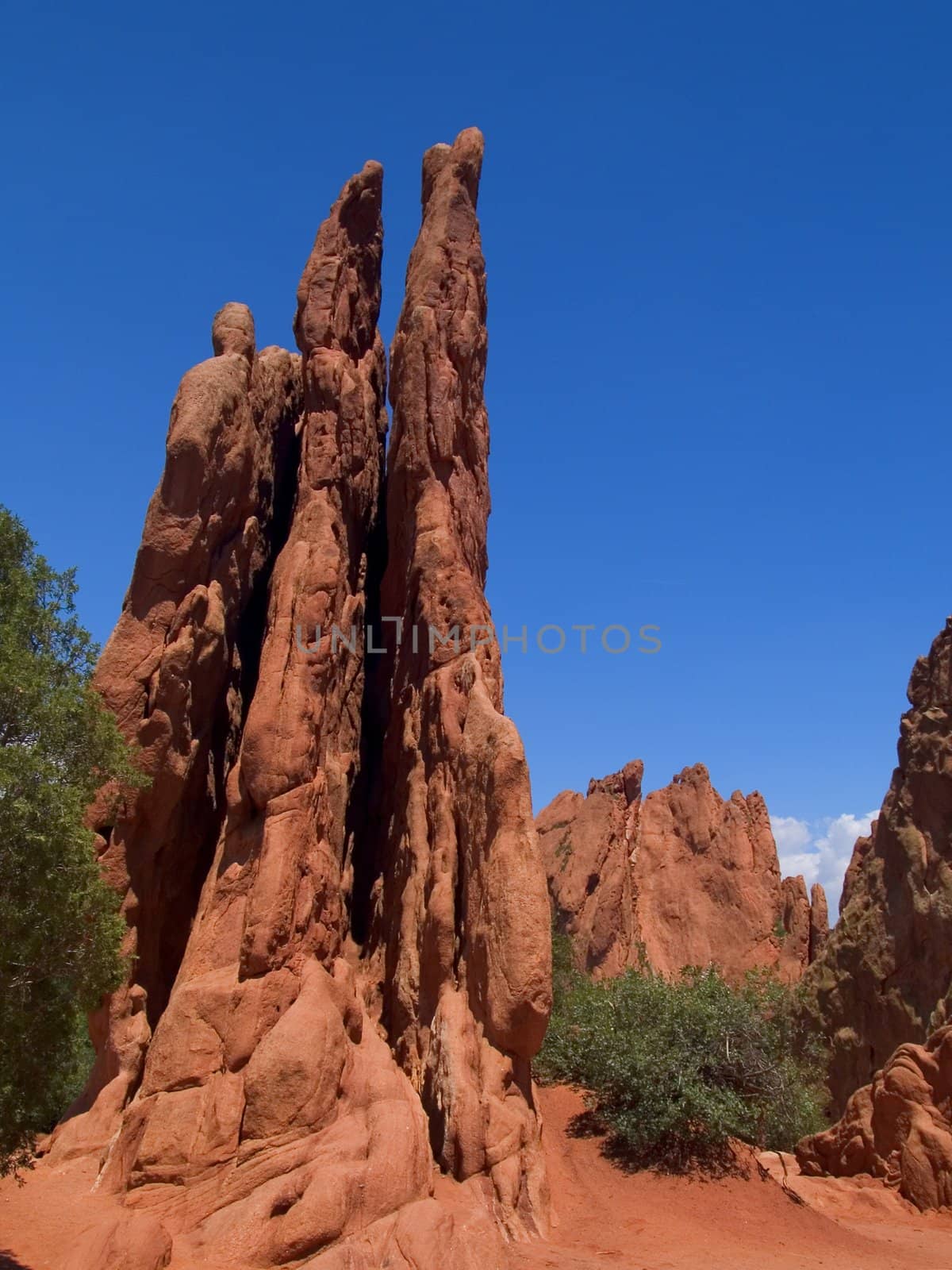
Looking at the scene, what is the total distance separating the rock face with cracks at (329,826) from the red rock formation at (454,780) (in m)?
0.05

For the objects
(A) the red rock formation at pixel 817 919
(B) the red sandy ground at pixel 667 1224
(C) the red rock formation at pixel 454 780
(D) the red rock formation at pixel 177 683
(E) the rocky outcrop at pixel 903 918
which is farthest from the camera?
(A) the red rock formation at pixel 817 919

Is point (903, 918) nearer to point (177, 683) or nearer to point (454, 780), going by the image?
point (454, 780)

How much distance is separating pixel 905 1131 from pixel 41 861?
14.8 metres

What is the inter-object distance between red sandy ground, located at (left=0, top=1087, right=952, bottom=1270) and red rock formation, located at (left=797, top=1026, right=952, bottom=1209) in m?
0.50

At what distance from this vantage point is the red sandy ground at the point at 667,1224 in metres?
11.7

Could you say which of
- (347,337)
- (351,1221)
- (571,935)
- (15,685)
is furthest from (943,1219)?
(571,935)

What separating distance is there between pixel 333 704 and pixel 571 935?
32354 mm

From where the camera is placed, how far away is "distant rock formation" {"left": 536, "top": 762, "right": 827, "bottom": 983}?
155 ft

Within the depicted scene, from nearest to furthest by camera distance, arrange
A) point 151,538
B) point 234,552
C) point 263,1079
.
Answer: point 263,1079 → point 151,538 → point 234,552

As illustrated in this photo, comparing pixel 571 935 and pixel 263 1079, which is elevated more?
pixel 571 935

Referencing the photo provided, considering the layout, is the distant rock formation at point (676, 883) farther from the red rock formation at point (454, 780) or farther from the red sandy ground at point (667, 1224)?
the red rock formation at point (454, 780)

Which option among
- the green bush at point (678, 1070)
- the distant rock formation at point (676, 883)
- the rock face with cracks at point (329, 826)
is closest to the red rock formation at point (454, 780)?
the rock face with cracks at point (329, 826)

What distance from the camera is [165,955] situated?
57.4 ft

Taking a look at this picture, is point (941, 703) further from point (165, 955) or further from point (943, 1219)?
point (165, 955)
